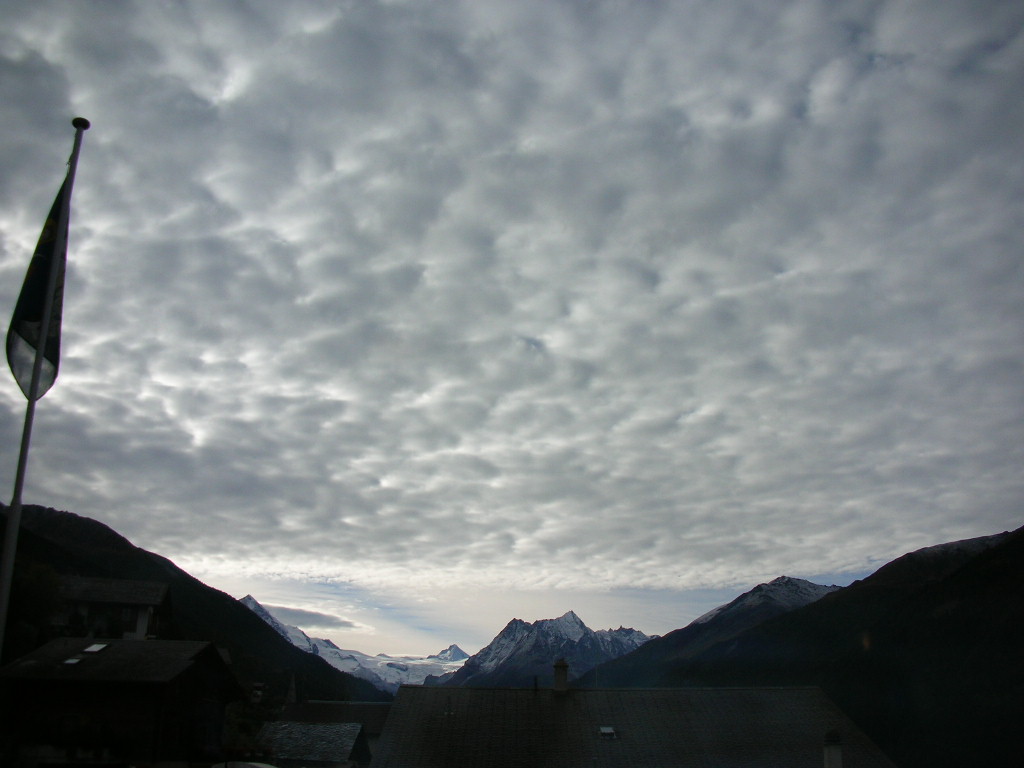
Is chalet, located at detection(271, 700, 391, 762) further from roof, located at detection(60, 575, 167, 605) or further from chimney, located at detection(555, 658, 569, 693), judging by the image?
chimney, located at detection(555, 658, 569, 693)

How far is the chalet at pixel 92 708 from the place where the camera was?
3111cm

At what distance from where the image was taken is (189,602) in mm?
124625

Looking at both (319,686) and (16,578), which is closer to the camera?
(16,578)

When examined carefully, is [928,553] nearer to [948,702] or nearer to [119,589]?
[948,702]

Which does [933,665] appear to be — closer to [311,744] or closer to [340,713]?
[340,713]

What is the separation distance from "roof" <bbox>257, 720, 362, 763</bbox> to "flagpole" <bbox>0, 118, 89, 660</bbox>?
150 ft

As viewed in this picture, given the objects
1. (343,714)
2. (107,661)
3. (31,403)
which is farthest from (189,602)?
(31,403)

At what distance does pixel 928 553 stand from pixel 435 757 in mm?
119414

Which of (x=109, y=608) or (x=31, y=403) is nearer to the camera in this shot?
(x=31, y=403)

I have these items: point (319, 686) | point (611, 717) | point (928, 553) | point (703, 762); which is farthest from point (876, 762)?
point (319, 686)

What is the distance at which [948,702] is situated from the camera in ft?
230

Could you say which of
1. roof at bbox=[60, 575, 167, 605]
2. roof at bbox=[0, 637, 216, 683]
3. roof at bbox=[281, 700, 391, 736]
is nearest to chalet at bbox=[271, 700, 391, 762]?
roof at bbox=[281, 700, 391, 736]

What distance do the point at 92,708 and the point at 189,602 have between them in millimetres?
101275

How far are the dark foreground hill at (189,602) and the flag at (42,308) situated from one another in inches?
2279
